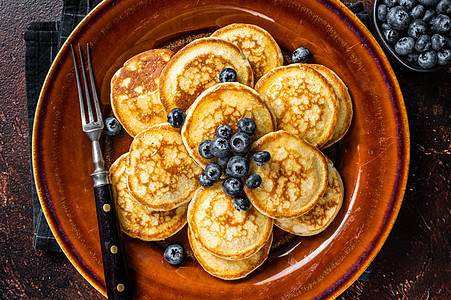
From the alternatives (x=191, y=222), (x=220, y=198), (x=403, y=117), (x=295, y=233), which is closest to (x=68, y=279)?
(x=191, y=222)

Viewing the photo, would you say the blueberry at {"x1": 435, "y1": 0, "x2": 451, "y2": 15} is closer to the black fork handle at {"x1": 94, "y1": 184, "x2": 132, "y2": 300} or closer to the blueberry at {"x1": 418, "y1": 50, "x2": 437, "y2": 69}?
the blueberry at {"x1": 418, "y1": 50, "x2": 437, "y2": 69}

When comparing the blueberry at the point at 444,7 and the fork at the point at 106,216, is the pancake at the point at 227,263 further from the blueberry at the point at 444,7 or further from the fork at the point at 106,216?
the blueberry at the point at 444,7

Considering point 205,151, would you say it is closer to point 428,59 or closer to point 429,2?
point 428,59

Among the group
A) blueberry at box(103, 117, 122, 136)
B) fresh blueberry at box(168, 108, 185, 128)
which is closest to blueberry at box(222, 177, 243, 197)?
fresh blueberry at box(168, 108, 185, 128)

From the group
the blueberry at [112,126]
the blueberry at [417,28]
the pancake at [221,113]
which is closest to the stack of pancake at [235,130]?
the pancake at [221,113]

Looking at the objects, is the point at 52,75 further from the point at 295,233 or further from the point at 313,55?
the point at 295,233

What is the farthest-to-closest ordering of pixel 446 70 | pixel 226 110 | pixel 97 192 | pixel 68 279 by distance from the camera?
pixel 68 279, pixel 446 70, pixel 97 192, pixel 226 110
